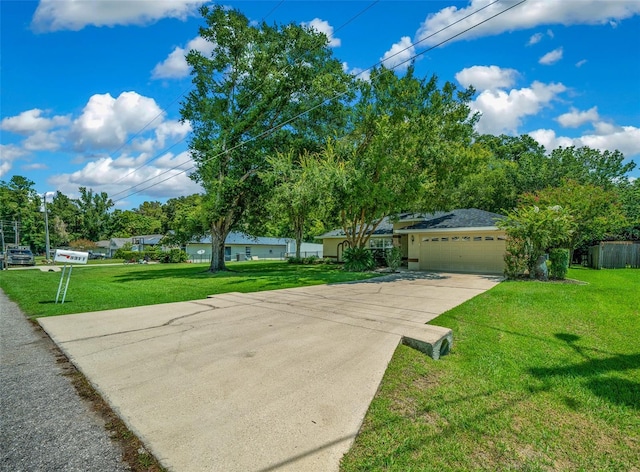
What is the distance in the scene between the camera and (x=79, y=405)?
349 cm

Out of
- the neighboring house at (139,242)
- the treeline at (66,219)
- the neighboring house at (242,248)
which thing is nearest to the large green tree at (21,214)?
the treeline at (66,219)

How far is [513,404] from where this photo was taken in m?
3.59

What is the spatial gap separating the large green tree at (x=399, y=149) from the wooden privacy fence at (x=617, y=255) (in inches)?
396

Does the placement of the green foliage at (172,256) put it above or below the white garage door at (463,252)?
below

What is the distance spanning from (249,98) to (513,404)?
19.7 m

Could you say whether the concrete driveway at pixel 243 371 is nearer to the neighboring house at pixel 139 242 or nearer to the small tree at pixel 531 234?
the small tree at pixel 531 234

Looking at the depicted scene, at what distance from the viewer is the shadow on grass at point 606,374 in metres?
3.80

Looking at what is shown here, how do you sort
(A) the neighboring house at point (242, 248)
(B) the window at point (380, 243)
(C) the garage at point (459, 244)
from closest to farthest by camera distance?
(C) the garage at point (459, 244), (B) the window at point (380, 243), (A) the neighboring house at point (242, 248)

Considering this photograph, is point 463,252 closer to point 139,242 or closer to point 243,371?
point 243,371

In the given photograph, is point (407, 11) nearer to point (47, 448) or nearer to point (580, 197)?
point (47, 448)

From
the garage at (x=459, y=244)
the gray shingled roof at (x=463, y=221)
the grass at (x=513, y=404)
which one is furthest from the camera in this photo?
the gray shingled roof at (x=463, y=221)

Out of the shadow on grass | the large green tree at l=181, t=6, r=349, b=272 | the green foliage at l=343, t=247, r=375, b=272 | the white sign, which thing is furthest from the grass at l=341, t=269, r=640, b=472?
the large green tree at l=181, t=6, r=349, b=272

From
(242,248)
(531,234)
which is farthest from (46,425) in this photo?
(242,248)

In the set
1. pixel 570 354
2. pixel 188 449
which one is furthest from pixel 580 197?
pixel 188 449
